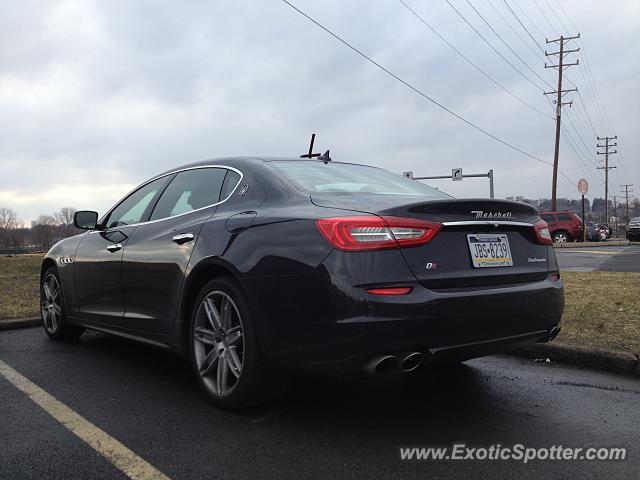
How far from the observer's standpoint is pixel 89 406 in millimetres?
3365

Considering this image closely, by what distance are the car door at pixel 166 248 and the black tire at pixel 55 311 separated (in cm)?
145

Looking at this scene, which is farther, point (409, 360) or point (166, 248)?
point (166, 248)

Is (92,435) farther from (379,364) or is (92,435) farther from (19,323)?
(19,323)

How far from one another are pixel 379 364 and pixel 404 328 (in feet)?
0.69

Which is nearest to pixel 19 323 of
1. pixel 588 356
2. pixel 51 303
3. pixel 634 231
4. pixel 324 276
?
pixel 51 303

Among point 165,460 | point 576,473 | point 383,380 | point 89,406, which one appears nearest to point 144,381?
point 89,406

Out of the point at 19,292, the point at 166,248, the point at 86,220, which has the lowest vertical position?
the point at 19,292

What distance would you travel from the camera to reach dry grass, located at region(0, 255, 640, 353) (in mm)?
4589

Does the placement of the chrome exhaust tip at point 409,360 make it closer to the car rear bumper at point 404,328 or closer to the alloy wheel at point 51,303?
the car rear bumper at point 404,328

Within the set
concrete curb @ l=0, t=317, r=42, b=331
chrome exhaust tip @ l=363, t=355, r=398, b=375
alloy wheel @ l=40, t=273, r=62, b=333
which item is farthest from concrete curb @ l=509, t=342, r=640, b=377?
concrete curb @ l=0, t=317, r=42, b=331

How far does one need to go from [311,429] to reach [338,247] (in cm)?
102

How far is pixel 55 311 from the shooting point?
213 inches

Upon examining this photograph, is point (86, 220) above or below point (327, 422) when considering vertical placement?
above

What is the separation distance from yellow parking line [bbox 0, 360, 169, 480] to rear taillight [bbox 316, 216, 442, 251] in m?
1.32
